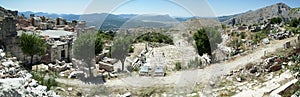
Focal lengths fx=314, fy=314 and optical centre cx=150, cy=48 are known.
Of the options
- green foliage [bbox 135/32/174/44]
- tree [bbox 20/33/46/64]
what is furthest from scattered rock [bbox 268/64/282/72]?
green foliage [bbox 135/32/174/44]

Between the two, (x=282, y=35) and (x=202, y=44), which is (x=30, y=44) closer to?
(x=202, y=44)

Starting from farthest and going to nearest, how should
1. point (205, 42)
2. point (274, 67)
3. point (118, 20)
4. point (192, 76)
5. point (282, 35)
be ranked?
point (282, 35) < point (205, 42) < point (118, 20) < point (192, 76) < point (274, 67)

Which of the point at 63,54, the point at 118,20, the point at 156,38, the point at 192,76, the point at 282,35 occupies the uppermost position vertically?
the point at 118,20

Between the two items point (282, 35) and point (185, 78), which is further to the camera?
point (282, 35)

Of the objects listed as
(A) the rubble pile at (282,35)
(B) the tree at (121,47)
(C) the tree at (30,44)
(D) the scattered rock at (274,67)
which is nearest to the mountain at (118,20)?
(B) the tree at (121,47)

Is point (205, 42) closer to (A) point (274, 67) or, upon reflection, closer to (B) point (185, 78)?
(B) point (185, 78)

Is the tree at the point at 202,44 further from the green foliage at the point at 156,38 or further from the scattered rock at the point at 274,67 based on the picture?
the green foliage at the point at 156,38

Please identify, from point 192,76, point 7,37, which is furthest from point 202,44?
point 7,37

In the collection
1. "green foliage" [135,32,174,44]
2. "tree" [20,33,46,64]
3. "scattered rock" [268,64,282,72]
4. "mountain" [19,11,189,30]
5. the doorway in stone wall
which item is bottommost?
"green foliage" [135,32,174,44]

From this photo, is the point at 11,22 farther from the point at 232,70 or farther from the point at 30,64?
the point at 232,70

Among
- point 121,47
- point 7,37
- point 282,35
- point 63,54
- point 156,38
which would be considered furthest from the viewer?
point 156,38

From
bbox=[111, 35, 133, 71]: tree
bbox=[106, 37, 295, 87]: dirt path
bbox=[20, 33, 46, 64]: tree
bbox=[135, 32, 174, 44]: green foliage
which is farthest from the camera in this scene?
bbox=[135, 32, 174, 44]: green foliage

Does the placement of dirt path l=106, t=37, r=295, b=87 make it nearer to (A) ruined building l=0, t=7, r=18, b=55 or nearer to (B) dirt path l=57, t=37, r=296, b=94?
(B) dirt path l=57, t=37, r=296, b=94

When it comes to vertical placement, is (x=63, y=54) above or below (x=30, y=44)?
below
